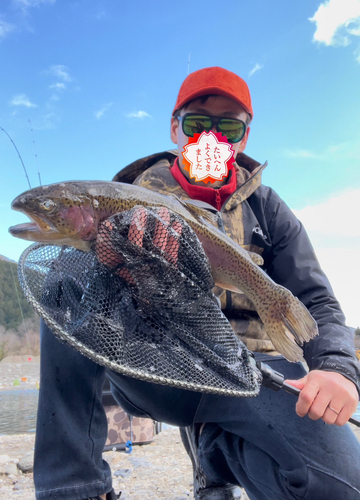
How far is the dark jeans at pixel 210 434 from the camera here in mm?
1699

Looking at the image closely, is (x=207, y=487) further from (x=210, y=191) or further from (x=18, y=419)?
(x=18, y=419)

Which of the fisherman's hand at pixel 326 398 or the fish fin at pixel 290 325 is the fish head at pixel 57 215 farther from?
the fisherman's hand at pixel 326 398

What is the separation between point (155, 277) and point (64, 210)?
1.62 ft

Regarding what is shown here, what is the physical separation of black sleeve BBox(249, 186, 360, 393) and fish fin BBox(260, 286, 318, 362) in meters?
0.18

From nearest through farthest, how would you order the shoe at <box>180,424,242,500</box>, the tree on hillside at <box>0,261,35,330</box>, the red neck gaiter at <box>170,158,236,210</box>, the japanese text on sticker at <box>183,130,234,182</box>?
the shoe at <box>180,424,242,500</box>, the japanese text on sticker at <box>183,130,234,182</box>, the red neck gaiter at <box>170,158,236,210</box>, the tree on hillside at <box>0,261,35,330</box>

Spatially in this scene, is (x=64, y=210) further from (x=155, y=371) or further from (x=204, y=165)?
(x=204, y=165)

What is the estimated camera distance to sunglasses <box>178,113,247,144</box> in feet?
9.18

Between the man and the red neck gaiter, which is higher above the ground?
the red neck gaiter

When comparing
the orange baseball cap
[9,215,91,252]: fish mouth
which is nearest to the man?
[9,215,91,252]: fish mouth

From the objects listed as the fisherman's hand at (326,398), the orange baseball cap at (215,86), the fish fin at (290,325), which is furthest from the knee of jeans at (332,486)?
the orange baseball cap at (215,86)

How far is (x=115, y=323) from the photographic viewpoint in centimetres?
153

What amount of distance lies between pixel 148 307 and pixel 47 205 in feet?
2.08

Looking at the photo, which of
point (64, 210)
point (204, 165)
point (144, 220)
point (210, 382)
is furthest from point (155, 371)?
point (204, 165)

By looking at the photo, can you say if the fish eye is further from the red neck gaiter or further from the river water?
the river water
